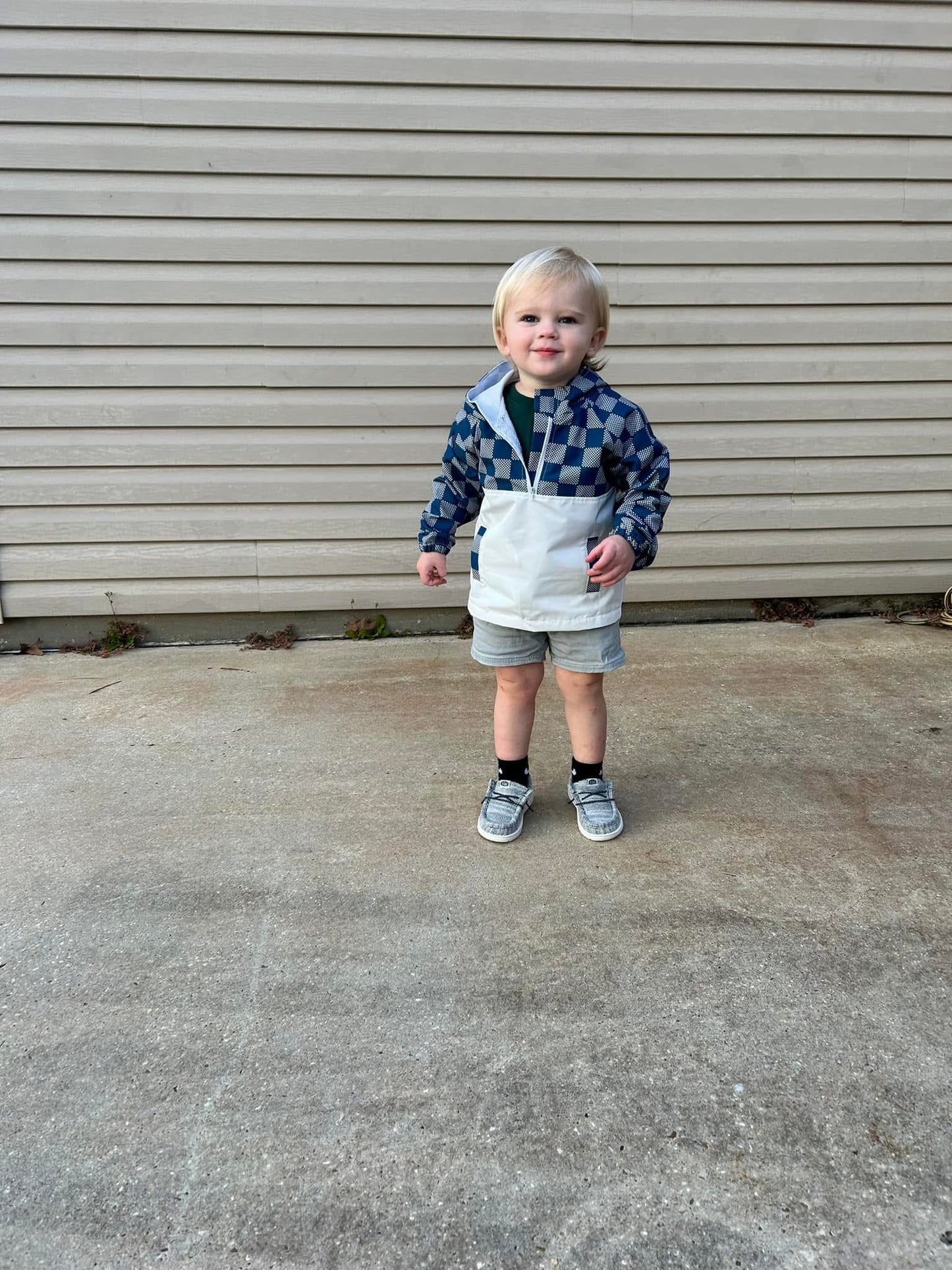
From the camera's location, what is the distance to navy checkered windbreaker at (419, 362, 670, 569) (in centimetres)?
204

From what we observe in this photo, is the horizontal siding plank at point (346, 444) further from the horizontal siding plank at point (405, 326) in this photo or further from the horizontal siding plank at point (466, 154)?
the horizontal siding plank at point (466, 154)

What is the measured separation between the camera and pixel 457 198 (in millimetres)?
3381

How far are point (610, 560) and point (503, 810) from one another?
70 centimetres

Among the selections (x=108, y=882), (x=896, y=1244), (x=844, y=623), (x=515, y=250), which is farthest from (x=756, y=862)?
(x=515, y=250)

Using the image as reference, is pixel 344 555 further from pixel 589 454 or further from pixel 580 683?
pixel 589 454

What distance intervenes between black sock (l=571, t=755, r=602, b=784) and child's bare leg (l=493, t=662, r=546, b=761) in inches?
5.5

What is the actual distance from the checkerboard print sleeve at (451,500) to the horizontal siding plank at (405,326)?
140 cm

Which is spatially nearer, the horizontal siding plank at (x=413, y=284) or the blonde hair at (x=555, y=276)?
the blonde hair at (x=555, y=276)

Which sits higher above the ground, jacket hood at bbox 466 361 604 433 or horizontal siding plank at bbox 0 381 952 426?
jacket hood at bbox 466 361 604 433

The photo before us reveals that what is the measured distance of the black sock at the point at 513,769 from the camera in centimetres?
236

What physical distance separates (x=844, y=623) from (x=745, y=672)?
79cm

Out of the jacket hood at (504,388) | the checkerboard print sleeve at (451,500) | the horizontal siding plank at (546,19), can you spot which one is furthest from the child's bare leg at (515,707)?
the horizontal siding plank at (546,19)

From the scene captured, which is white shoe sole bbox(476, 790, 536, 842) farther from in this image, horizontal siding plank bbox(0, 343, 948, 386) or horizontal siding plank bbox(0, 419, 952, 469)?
horizontal siding plank bbox(0, 343, 948, 386)

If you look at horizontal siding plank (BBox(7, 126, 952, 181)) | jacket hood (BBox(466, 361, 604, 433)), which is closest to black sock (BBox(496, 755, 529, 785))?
jacket hood (BBox(466, 361, 604, 433))
